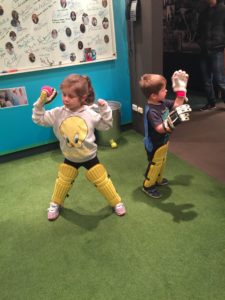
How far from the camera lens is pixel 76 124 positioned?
1820 millimetres

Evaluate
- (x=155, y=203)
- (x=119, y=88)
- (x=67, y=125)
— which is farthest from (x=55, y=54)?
(x=155, y=203)

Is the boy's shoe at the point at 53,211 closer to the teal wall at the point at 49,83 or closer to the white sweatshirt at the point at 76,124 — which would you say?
the white sweatshirt at the point at 76,124

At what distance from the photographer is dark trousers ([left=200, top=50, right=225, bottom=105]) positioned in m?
3.85

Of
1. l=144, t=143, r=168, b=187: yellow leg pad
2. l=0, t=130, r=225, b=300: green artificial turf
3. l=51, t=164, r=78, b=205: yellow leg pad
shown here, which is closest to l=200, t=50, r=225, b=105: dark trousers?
l=0, t=130, r=225, b=300: green artificial turf

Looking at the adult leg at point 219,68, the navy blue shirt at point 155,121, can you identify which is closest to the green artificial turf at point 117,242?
the navy blue shirt at point 155,121

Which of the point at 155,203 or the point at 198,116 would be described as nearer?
the point at 155,203

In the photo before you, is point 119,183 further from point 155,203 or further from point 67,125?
point 67,125

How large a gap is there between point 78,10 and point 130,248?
2294mm

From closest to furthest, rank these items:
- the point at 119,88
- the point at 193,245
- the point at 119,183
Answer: the point at 193,245 < the point at 119,183 < the point at 119,88

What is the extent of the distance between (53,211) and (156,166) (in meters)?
0.83

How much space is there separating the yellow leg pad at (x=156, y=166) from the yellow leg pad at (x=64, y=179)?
59 cm

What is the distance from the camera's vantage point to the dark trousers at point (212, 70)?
3.85 m

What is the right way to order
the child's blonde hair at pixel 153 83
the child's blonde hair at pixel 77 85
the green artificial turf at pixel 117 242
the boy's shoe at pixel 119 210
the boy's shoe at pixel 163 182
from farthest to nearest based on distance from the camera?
1. the boy's shoe at pixel 163 182
2. the boy's shoe at pixel 119 210
3. the child's blonde hair at pixel 153 83
4. the child's blonde hair at pixel 77 85
5. the green artificial turf at pixel 117 242

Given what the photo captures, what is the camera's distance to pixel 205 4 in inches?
146
